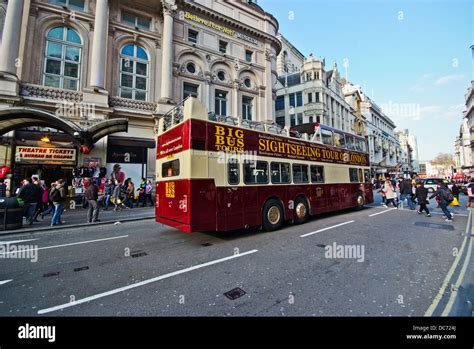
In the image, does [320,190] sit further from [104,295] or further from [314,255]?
[104,295]

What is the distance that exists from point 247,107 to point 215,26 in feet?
29.4

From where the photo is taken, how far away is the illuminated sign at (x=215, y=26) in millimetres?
20609

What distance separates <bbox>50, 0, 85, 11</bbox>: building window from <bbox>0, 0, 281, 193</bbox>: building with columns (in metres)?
0.07

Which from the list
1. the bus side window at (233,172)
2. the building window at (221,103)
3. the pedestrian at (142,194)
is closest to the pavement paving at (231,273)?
the bus side window at (233,172)

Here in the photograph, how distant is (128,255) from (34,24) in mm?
20182

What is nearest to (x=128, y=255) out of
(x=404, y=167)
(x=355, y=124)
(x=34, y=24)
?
(x=34, y=24)

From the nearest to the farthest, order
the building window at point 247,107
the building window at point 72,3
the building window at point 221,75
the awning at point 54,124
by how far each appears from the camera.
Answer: the awning at point 54,124 → the building window at point 72,3 → the building window at point 221,75 → the building window at point 247,107

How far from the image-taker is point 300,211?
886cm

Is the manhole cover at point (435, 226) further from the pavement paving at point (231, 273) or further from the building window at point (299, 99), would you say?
the building window at point (299, 99)

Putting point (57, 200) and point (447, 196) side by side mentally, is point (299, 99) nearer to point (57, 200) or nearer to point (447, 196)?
point (447, 196)

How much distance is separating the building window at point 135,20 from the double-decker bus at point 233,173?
1729 cm

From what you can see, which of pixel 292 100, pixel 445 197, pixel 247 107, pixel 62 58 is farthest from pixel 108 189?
pixel 292 100

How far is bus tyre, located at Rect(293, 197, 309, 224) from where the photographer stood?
8695 mm

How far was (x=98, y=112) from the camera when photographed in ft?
51.2
